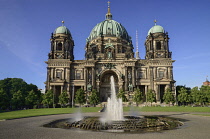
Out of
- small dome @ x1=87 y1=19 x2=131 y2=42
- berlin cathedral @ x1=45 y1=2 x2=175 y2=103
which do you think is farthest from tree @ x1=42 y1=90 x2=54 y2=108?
small dome @ x1=87 y1=19 x2=131 y2=42

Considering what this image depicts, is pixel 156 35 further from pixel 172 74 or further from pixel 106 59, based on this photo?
pixel 106 59

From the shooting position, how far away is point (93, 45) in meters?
83.2

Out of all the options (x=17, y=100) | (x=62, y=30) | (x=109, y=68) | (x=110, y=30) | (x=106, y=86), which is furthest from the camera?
(x=110, y=30)

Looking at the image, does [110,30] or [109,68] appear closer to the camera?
[109,68]

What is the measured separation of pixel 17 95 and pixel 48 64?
1807cm

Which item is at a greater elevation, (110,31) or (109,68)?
(110,31)

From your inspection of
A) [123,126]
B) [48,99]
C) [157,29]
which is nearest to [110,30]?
[157,29]

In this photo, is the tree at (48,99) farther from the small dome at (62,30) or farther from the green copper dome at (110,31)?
the green copper dome at (110,31)

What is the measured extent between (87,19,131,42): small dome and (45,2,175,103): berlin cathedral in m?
9.87

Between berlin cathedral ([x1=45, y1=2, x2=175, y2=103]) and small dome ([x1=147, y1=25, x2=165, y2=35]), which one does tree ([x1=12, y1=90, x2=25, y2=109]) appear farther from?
small dome ([x1=147, y1=25, x2=165, y2=35])

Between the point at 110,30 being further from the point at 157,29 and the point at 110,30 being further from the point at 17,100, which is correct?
the point at 17,100

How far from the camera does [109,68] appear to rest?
70125 millimetres

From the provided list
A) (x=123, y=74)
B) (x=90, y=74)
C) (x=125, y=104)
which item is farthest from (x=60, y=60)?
(x=125, y=104)

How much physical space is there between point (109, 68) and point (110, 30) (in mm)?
23915
